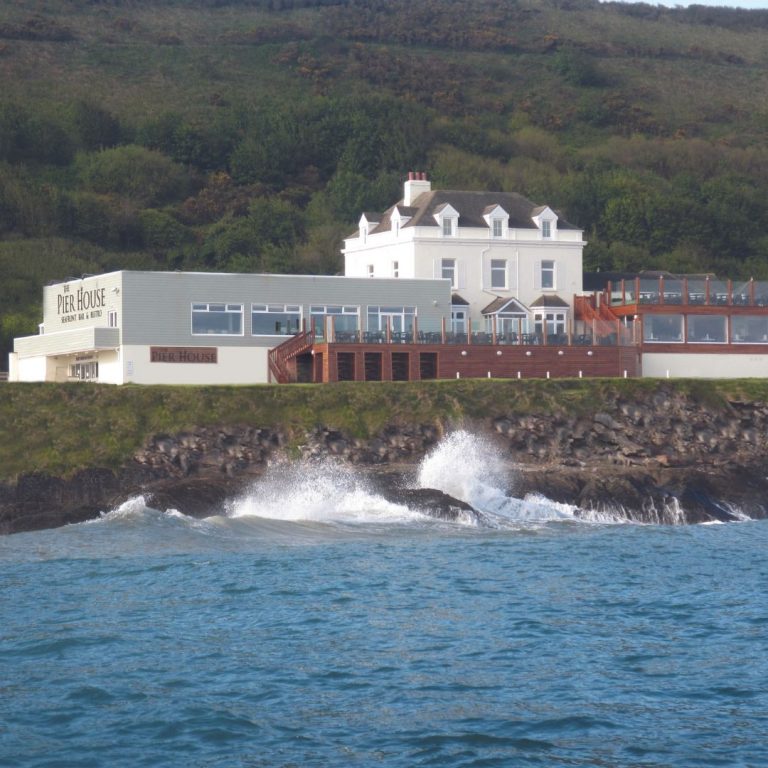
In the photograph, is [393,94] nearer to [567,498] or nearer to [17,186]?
[17,186]

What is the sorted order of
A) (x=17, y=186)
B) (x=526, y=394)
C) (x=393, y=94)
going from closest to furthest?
1. (x=526, y=394)
2. (x=17, y=186)
3. (x=393, y=94)

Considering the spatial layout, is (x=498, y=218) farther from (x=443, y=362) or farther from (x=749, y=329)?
(x=749, y=329)

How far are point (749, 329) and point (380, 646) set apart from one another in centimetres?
3865

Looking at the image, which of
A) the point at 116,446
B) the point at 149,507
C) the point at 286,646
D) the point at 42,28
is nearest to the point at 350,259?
the point at 116,446

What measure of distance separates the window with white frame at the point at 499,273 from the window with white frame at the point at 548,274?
1.70 m

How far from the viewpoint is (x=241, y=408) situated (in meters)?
45.1

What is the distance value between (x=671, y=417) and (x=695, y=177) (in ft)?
225

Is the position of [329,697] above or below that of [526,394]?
below

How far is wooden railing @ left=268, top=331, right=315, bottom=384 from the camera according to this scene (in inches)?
2058

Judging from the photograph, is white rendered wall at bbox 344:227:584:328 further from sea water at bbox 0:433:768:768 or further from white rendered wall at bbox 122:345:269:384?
sea water at bbox 0:433:768:768

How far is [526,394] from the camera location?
47219 mm

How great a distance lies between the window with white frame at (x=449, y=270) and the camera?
59438 millimetres

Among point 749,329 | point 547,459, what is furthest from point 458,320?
point 547,459

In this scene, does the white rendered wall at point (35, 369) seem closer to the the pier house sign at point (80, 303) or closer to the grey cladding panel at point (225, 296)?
the the pier house sign at point (80, 303)
